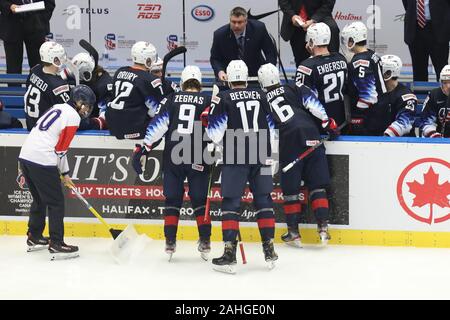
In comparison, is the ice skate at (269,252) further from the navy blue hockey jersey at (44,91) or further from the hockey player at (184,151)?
the navy blue hockey jersey at (44,91)

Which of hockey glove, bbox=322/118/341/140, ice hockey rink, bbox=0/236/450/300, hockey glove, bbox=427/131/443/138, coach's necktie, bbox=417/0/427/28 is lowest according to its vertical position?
ice hockey rink, bbox=0/236/450/300

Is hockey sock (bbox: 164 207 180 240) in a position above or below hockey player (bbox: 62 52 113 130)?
below

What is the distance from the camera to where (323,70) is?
9.60 meters

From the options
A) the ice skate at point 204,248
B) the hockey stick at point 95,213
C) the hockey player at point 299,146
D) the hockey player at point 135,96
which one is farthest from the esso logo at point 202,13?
the ice skate at point 204,248

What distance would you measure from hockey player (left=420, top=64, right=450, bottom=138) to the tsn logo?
3.88 meters

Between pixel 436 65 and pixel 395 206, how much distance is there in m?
2.09

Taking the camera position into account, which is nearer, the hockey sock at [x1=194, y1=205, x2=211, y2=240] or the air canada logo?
the hockey sock at [x1=194, y1=205, x2=211, y2=240]

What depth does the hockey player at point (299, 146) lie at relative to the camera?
9.35 m

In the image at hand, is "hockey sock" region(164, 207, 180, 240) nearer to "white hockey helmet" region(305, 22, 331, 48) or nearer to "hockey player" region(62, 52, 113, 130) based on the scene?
"hockey player" region(62, 52, 113, 130)

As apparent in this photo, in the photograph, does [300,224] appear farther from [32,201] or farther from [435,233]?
[32,201]

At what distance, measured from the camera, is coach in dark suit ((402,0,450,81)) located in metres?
10.8

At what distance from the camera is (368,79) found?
971cm

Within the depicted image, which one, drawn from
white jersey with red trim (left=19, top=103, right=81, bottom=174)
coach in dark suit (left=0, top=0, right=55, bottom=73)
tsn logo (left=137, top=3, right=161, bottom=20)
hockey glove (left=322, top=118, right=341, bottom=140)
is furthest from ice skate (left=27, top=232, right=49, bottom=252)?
tsn logo (left=137, top=3, right=161, bottom=20)
